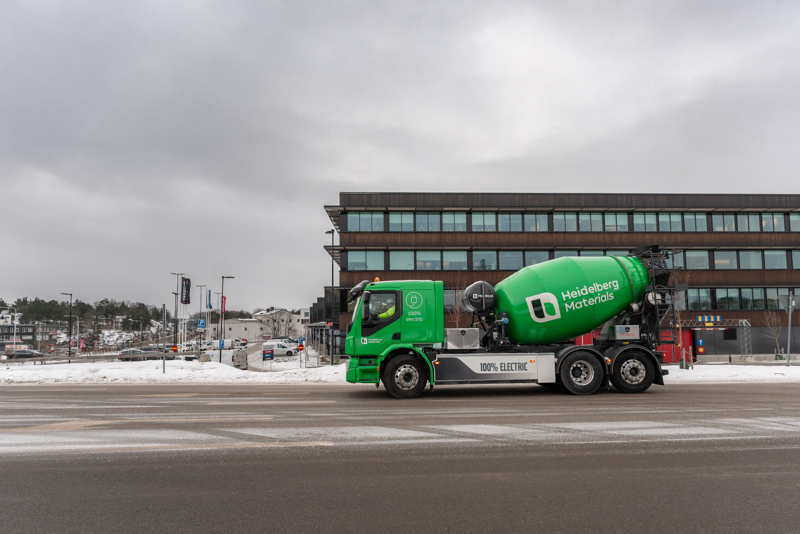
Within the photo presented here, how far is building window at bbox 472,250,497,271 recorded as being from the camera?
45.2 meters

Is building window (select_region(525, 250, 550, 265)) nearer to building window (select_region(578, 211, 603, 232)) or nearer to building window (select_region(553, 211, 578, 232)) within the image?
building window (select_region(553, 211, 578, 232))

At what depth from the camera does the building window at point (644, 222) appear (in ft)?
152

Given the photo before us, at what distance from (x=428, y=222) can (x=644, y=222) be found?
1893 centimetres

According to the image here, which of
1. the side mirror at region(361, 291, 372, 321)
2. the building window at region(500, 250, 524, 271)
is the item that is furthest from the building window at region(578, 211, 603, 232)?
the side mirror at region(361, 291, 372, 321)

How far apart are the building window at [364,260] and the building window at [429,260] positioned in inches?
129

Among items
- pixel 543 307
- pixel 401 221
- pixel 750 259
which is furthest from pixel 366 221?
pixel 750 259

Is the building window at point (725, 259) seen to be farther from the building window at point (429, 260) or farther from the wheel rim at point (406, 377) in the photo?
the wheel rim at point (406, 377)

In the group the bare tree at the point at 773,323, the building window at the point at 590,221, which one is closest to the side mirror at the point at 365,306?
the building window at the point at 590,221

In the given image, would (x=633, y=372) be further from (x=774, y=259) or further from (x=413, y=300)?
(x=774, y=259)

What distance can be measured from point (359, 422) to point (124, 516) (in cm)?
503

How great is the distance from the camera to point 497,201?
45.6 meters

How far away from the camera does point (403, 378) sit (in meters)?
A: 13.0

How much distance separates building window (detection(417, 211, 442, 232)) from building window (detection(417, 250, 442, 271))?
190 cm

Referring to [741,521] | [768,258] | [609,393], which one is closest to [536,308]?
[609,393]
